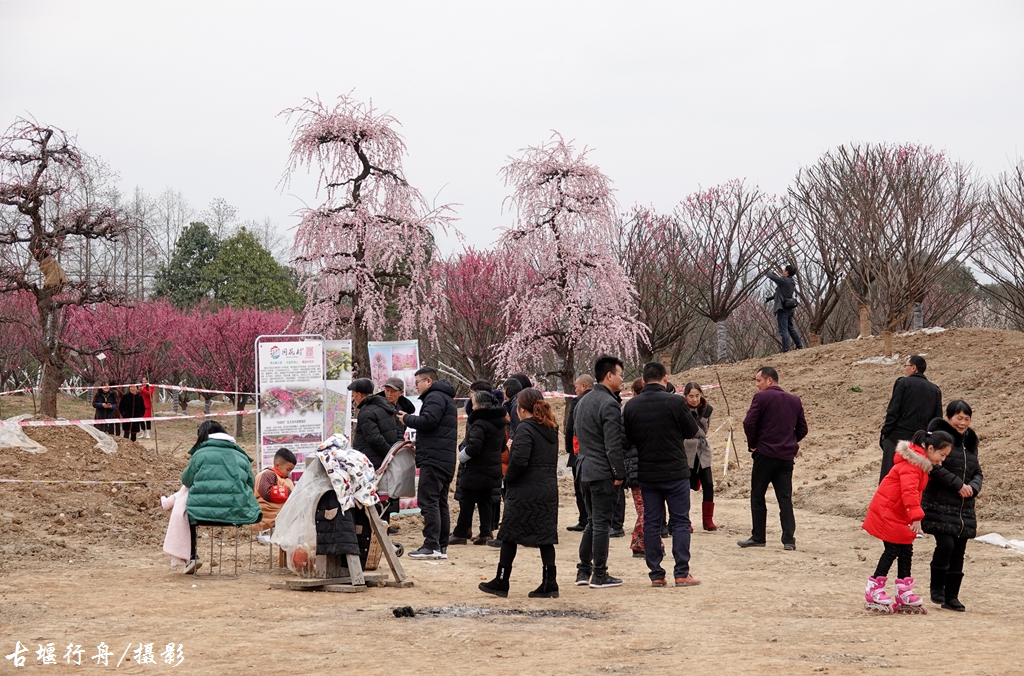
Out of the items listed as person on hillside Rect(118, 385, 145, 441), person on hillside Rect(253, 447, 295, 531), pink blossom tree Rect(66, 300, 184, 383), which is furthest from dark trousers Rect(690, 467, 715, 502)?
pink blossom tree Rect(66, 300, 184, 383)

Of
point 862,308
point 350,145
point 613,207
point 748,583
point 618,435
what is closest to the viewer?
point 618,435

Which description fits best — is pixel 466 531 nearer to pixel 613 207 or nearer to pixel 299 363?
pixel 299 363

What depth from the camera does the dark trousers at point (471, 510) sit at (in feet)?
38.9

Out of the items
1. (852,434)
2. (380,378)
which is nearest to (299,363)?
(380,378)

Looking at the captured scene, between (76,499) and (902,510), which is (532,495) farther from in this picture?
(76,499)

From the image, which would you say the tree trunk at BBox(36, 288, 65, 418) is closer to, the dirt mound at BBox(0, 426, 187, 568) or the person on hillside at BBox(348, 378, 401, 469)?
the dirt mound at BBox(0, 426, 187, 568)

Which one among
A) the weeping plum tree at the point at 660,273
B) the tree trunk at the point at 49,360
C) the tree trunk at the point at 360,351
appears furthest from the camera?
the weeping plum tree at the point at 660,273

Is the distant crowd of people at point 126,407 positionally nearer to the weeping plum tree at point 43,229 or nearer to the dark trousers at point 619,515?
the weeping plum tree at point 43,229

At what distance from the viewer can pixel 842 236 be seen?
29.0 metres

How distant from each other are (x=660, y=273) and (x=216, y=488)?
28.4 m

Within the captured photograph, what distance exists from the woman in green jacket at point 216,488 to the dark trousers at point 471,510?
9.32 ft

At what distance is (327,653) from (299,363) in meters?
9.23

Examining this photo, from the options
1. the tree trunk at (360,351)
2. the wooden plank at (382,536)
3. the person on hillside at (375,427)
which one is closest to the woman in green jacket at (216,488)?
the wooden plank at (382,536)

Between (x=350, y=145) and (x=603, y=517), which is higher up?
(x=350, y=145)
